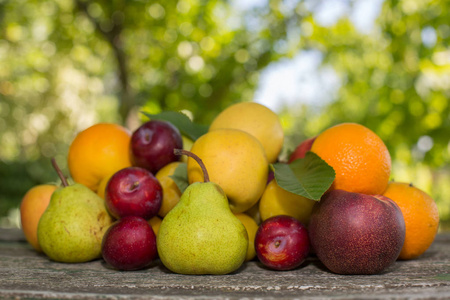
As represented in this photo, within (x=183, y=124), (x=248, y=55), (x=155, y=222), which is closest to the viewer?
(x=155, y=222)

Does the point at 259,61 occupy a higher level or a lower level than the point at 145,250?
higher

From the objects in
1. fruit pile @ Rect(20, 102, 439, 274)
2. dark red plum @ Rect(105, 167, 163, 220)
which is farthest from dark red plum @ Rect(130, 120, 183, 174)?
dark red plum @ Rect(105, 167, 163, 220)

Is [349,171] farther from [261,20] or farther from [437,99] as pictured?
[261,20]

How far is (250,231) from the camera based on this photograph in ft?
3.96

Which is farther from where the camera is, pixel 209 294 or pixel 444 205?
pixel 444 205

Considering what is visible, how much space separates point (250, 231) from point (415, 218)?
1.69 ft

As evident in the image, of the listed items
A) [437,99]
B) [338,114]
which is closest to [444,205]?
[338,114]

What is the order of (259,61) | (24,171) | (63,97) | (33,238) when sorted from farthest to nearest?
(63,97), (24,171), (259,61), (33,238)

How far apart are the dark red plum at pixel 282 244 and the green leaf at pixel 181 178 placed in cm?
29

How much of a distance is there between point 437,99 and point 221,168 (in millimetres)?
2727

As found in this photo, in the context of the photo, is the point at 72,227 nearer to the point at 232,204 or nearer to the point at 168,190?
the point at 168,190

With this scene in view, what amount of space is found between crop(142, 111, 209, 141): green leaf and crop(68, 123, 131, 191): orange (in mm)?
174

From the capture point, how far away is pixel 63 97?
10.8m

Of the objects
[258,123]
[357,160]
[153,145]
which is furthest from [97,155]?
[357,160]
